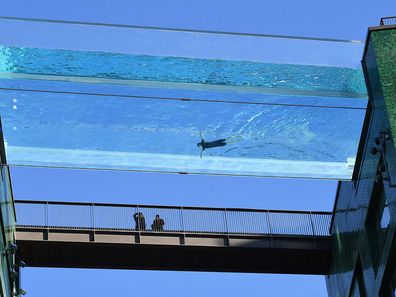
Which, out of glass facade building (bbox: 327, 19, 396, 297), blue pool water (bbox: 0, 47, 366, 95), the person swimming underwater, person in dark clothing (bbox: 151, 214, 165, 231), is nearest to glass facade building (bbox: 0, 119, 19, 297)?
blue pool water (bbox: 0, 47, 366, 95)

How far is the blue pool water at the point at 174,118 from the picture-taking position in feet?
88.1

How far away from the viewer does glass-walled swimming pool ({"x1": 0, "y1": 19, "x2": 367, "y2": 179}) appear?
1039 inches

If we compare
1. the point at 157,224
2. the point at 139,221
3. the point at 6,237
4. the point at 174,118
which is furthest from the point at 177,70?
the point at 157,224

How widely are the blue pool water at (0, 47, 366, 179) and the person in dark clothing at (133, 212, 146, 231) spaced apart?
620cm

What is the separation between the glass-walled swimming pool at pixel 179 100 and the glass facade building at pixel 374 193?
55 cm

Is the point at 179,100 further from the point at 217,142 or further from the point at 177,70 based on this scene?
the point at 217,142

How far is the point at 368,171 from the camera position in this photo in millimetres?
29141

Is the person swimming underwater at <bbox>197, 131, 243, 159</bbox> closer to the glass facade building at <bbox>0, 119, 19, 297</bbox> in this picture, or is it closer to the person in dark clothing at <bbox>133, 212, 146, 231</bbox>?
the glass facade building at <bbox>0, 119, 19, 297</bbox>

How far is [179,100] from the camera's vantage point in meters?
27.6

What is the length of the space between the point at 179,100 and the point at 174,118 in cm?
79

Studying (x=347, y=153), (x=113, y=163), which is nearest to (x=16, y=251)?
(x=113, y=163)

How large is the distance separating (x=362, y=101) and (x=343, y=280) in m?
7.76

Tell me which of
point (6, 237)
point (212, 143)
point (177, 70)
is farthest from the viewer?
point (6, 237)

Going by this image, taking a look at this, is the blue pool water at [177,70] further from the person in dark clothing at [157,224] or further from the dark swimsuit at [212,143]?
the person in dark clothing at [157,224]
